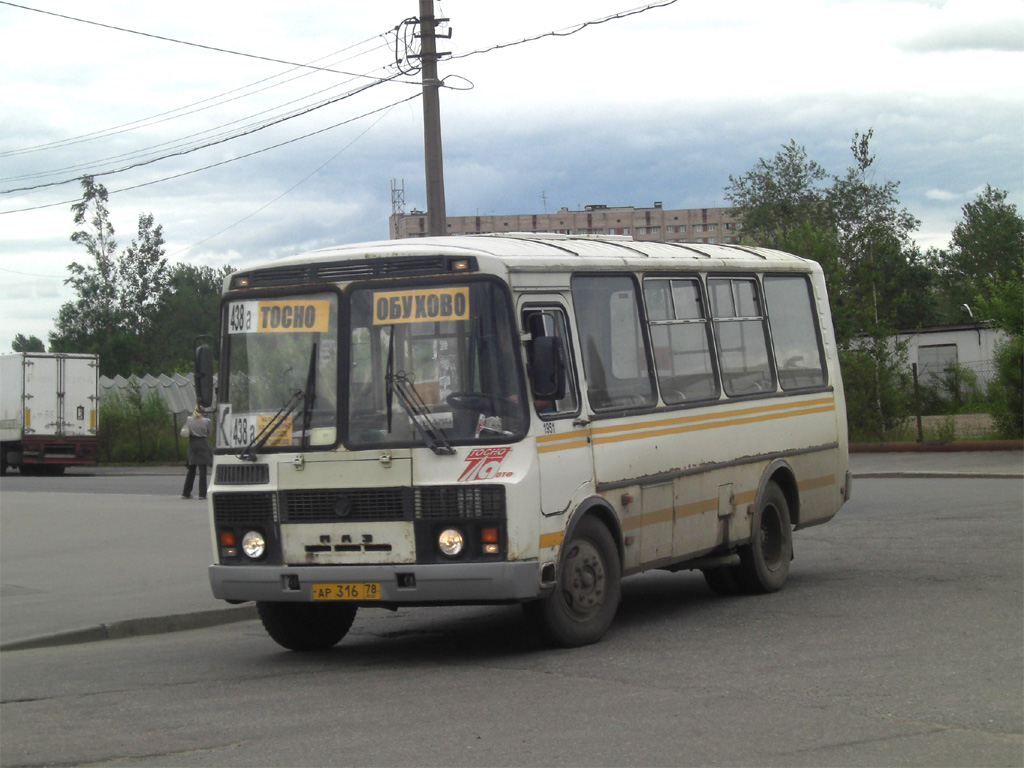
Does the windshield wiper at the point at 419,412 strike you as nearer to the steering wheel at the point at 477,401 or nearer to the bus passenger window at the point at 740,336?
the steering wheel at the point at 477,401

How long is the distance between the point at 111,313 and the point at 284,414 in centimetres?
8037

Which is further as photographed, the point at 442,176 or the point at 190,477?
the point at 190,477

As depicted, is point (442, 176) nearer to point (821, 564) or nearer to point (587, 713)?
point (821, 564)

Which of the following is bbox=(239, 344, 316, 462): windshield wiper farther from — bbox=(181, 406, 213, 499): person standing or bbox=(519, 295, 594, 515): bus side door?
bbox=(181, 406, 213, 499): person standing

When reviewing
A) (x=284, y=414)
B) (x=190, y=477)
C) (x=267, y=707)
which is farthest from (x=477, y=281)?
(x=190, y=477)

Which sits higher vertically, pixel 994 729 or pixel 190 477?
pixel 190 477

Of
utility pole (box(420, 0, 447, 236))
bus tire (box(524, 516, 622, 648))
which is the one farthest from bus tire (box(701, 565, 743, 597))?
utility pole (box(420, 0, 447, 236))

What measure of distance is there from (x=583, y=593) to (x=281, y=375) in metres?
2.54

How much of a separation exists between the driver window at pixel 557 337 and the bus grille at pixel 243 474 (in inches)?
76.0

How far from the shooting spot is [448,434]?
8625mm

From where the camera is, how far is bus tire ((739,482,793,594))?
38.2 ft

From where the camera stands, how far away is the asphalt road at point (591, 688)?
6227 mm

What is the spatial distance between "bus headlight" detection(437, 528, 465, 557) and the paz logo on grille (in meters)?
0.34

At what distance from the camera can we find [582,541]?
9203 millimetres
